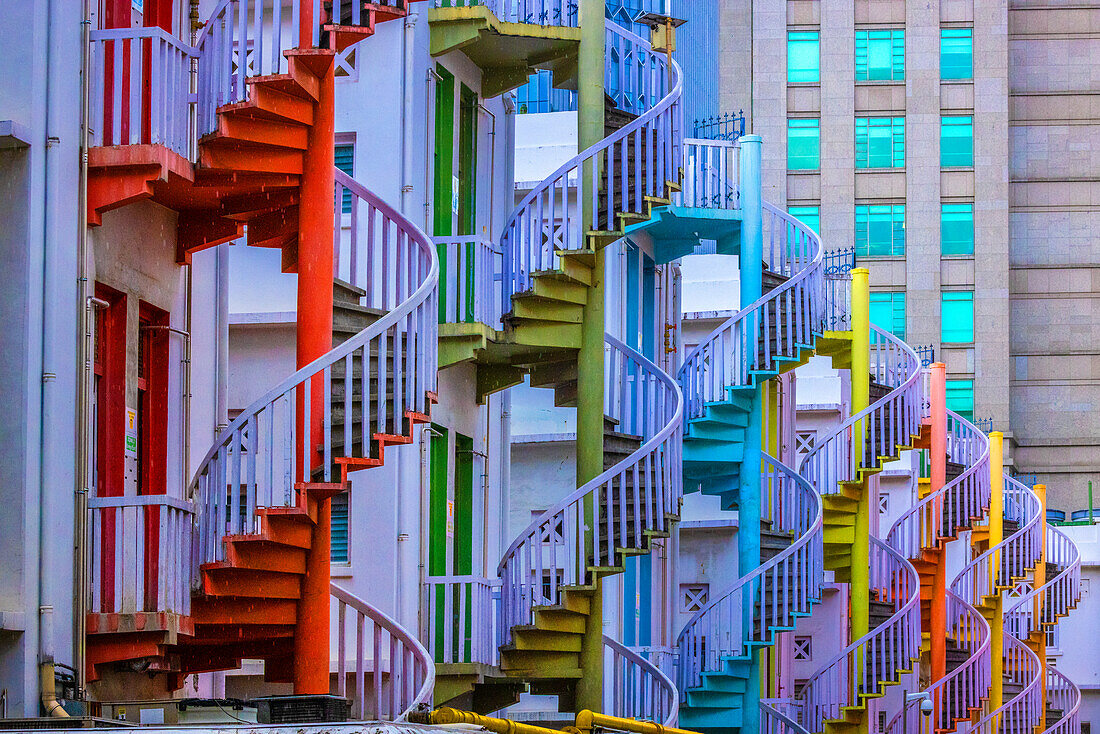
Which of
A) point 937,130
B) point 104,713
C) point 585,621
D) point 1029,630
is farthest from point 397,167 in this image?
point 937,130

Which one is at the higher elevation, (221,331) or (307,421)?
(221,331)

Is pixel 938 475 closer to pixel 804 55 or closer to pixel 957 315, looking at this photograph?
pixel 957 315

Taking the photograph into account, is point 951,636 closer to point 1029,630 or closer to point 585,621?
point 1029,630

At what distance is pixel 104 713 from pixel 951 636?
77.9 feet

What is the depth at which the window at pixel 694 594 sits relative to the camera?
2755 centimetres

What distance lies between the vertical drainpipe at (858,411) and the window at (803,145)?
99.2 ft

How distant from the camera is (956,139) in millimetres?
57219

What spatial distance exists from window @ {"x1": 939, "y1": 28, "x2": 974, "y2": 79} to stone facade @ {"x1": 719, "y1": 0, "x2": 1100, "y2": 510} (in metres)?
0.17

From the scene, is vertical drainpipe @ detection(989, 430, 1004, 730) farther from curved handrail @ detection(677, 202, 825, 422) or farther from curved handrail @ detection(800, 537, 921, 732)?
curved handrail @ detection(677, 202, 825, 422)

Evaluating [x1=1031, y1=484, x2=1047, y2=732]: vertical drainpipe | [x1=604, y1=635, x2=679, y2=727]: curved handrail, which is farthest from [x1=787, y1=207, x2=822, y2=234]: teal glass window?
[x1=604, y1=635, x2=679, y2=727]: curved handrail

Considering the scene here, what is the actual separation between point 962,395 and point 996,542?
21.5 metres

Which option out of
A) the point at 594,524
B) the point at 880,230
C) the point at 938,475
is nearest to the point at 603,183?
the point at 594,524

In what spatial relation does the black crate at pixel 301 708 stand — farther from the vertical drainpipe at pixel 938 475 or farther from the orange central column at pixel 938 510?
the vertical drainpipe at pixel 938 475

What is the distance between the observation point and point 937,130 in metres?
57.2
